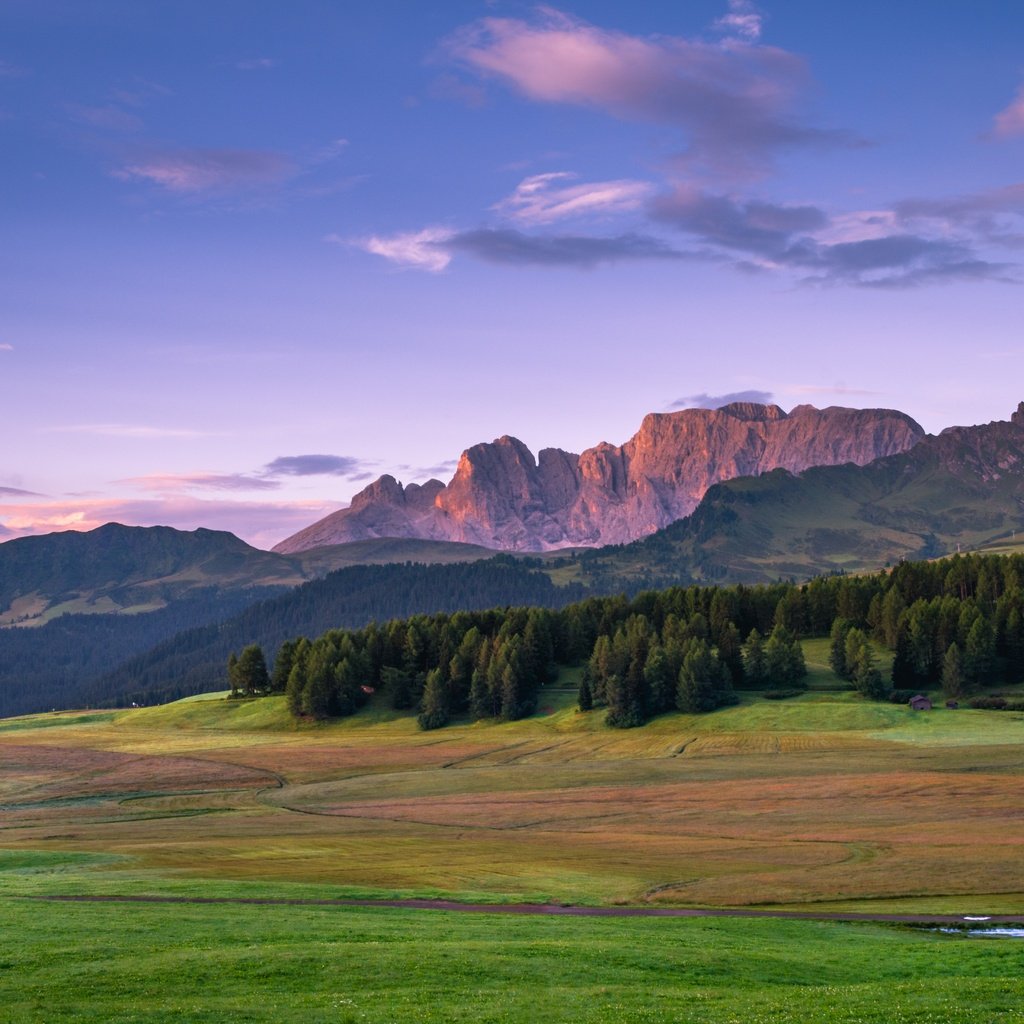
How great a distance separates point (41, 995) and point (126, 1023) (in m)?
4.44

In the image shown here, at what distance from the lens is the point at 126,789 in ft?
428

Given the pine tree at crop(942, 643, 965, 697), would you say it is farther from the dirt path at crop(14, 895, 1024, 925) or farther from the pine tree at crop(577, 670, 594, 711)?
the dirt path at crop(14, 895, 1024, 925)

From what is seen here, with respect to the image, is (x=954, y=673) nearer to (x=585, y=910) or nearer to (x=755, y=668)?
(x=755, y=668)

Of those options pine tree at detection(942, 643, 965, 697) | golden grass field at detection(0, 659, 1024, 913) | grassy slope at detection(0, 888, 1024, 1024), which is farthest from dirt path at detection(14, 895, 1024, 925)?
pine tree at detection(942, 643, 965, 697)

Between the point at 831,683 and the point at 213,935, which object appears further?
the point at 831,683

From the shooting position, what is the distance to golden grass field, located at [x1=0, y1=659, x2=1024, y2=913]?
65.6m

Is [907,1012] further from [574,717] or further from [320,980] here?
[574,717]

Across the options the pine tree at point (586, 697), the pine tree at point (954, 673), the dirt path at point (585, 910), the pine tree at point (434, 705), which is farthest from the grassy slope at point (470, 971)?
the pine tree at point (434, 705)

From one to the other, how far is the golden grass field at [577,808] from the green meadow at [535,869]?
0.45 metres

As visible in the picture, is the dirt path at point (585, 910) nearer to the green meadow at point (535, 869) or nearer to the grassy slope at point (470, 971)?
the green meadow at point (535, 869)

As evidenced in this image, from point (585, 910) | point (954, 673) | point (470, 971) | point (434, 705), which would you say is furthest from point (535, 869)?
point (954, 673)

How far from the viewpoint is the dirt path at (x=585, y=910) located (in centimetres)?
5481

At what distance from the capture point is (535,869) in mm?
71625

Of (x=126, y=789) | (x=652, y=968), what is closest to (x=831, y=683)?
(x=126, y=789)
